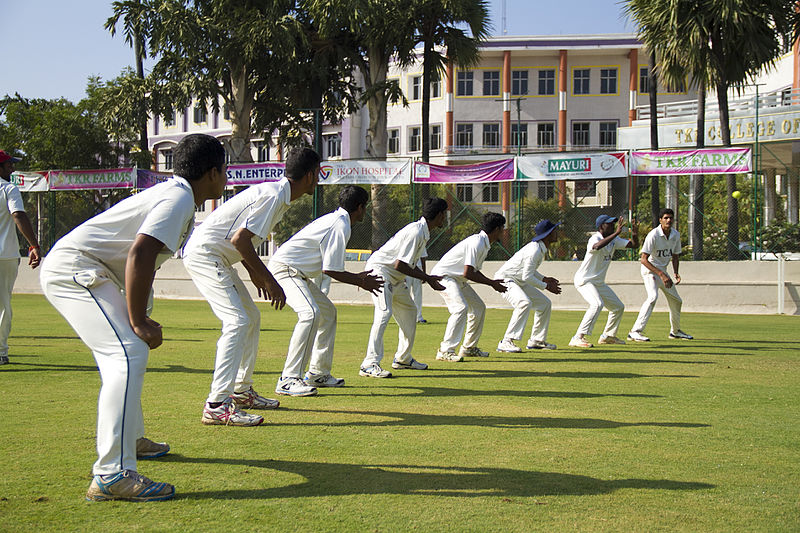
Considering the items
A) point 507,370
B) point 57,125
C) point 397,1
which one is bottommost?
point 507,370

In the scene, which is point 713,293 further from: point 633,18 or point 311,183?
point 311,183

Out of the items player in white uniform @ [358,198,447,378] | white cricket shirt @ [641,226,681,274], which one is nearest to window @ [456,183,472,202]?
white cricket shirt @ [641,226,681,274]

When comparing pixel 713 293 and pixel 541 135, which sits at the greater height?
pixel 541 135

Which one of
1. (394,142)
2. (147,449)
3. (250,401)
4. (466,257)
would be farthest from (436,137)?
(147,449)

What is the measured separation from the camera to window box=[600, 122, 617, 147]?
56156 millimetres

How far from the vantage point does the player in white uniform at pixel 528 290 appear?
38.2 ft

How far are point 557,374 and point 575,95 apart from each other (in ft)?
164

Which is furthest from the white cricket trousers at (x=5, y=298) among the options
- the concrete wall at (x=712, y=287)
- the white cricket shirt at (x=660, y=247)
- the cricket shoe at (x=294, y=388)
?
the concrete wall at (x=712, y=287)

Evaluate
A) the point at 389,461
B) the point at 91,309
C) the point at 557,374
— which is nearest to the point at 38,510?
the point at 91,309

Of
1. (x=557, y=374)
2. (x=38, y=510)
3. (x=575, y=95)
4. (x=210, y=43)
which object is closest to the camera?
(x=38, y=510)

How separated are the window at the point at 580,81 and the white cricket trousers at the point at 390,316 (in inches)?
1971

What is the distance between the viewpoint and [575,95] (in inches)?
2223

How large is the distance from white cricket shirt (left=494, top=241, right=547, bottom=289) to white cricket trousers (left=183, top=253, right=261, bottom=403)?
5.85 meters

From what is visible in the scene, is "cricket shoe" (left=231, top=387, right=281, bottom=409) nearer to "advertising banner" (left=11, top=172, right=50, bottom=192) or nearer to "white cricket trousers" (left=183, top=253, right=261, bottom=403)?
"white cricket trousers" (left=183, top=253, right=261, bottom=403)
